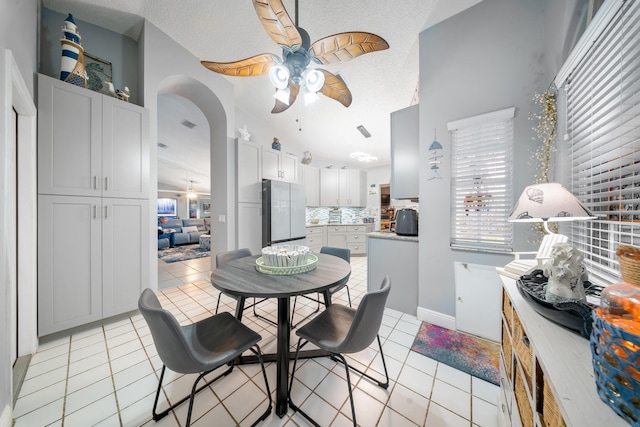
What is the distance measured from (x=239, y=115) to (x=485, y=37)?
11.6 feet

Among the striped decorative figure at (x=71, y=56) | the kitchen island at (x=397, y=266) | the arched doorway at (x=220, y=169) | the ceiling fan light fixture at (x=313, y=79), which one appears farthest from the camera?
the arched doorway at (x=220, y=169)

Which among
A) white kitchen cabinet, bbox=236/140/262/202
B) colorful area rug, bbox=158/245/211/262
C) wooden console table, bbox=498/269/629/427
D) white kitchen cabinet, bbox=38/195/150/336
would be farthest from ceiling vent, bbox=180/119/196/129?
wooden console table, bbox=498/269/629/427

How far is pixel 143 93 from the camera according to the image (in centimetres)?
242

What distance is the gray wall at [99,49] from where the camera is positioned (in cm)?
210

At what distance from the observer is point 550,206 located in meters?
0.98

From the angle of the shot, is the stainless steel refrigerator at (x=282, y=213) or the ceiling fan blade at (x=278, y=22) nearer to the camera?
the ceiling fan blade at (x=278, y=22)

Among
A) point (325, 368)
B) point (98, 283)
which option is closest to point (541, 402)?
point (325, 368)


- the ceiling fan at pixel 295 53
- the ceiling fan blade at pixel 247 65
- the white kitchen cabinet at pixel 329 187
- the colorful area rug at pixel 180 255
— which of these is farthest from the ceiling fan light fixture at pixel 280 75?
the colorful area rug at pixel 180 255

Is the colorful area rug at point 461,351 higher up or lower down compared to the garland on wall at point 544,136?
lower down

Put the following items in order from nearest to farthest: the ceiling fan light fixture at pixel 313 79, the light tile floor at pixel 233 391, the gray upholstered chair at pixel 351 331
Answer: the gray upholstered chair at pixel 351 331 → the light tile floor at pixel 233 391 → the ceiling fan light fixture at pixel 313 79

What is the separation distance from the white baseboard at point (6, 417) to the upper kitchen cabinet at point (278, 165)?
315 centimetres

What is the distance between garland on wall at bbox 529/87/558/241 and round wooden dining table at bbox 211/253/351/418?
1547 millimetres

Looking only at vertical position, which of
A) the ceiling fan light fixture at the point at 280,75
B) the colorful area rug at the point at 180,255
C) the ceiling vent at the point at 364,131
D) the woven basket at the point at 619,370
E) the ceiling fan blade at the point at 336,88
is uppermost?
the ceiling vent at the point at 364,131

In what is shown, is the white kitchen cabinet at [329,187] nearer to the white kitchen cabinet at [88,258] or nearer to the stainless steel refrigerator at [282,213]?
the stainless steel refrigerator at [282,213]
